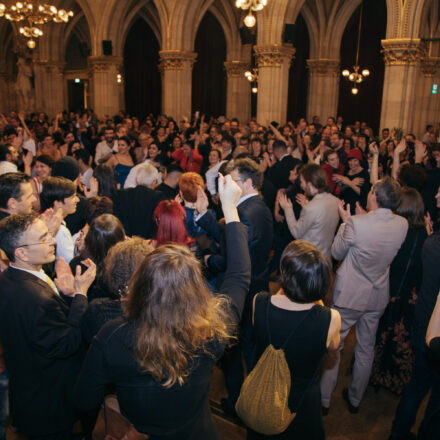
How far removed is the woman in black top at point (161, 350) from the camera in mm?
1469

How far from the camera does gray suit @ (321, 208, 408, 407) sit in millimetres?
3191

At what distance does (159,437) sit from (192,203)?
2.73 m

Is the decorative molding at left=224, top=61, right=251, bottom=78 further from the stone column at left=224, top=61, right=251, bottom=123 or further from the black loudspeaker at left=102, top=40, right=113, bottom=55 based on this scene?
the black loudspeaker at left=102, top=40, right=113, bottom=55

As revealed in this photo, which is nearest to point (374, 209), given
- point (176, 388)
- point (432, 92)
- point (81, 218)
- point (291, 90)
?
point (176, 388)

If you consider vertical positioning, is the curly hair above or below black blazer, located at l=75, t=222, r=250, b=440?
above

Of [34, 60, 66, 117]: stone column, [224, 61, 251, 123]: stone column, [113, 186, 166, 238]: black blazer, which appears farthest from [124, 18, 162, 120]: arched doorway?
[113, 186, 166, 238]: black blazer

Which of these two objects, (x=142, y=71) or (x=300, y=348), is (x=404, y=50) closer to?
(x=300, y=348)

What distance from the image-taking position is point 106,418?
1.70 meters

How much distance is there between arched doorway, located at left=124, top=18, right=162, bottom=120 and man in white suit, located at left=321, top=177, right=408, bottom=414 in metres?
24.2

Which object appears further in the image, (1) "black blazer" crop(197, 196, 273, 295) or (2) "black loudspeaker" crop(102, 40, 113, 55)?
(2) "black loudspeaker" crop(102, 40, 113, 55)

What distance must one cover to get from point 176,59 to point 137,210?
12.5 metres

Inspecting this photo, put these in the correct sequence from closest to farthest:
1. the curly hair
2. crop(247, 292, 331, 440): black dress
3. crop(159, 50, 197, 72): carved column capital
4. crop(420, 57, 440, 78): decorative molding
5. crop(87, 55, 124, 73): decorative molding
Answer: the curly hair < crop(247, 292, 331, 440): black dress < crop(159, 50, 197, 72): carved column capital < crop(420, 57, 440, 78): decorative molding < crop(87, 55, 124, 73): decorative molding

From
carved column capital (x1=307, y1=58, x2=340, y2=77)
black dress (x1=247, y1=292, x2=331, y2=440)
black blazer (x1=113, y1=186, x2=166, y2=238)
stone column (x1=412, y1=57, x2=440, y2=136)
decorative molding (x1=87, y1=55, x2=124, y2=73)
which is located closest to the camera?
black dress (x1=247, y1=292, x2=331, y2=440)

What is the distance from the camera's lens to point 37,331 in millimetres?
2123
